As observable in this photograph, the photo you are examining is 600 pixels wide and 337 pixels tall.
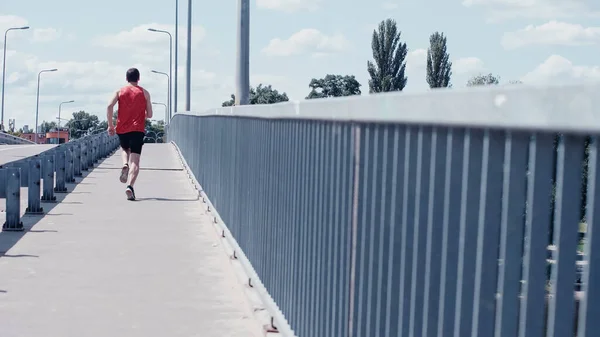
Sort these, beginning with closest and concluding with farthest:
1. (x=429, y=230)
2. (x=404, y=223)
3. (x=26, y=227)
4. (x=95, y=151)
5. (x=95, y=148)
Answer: (x=429, y=230), (x=404, y=223), (x=26, y=227), (x=95, y=151), (x=95, y=148)

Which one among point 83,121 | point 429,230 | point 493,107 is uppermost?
point 493,107

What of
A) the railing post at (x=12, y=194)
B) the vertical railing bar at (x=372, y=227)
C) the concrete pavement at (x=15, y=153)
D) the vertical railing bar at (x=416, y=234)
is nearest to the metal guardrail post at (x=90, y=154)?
the concrete pavement at (x=15, y=153)

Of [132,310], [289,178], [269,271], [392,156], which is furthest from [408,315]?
[132,310]

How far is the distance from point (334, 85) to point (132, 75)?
85762 mm

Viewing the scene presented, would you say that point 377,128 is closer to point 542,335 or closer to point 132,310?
point 542,335

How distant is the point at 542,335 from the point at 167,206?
12.7 m

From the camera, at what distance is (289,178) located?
5984mm

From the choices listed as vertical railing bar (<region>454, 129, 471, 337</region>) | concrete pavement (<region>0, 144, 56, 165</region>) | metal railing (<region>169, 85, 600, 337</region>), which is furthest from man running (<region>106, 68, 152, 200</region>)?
concrete pavement (<region>0, 144, 56, 165</region>)

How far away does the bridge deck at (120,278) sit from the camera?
663 centimetres

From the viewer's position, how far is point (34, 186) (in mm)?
12812

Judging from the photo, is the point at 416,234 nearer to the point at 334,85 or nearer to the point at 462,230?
the point at 462,230

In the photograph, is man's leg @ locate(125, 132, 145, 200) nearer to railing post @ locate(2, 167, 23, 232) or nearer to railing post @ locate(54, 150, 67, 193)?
railing post @ locate(54, 150, 67, 193)

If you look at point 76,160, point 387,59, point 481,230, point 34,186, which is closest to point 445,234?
point 481,230

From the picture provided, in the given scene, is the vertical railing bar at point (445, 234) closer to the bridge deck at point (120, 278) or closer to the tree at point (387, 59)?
the bridge deck at point (120, 278)
